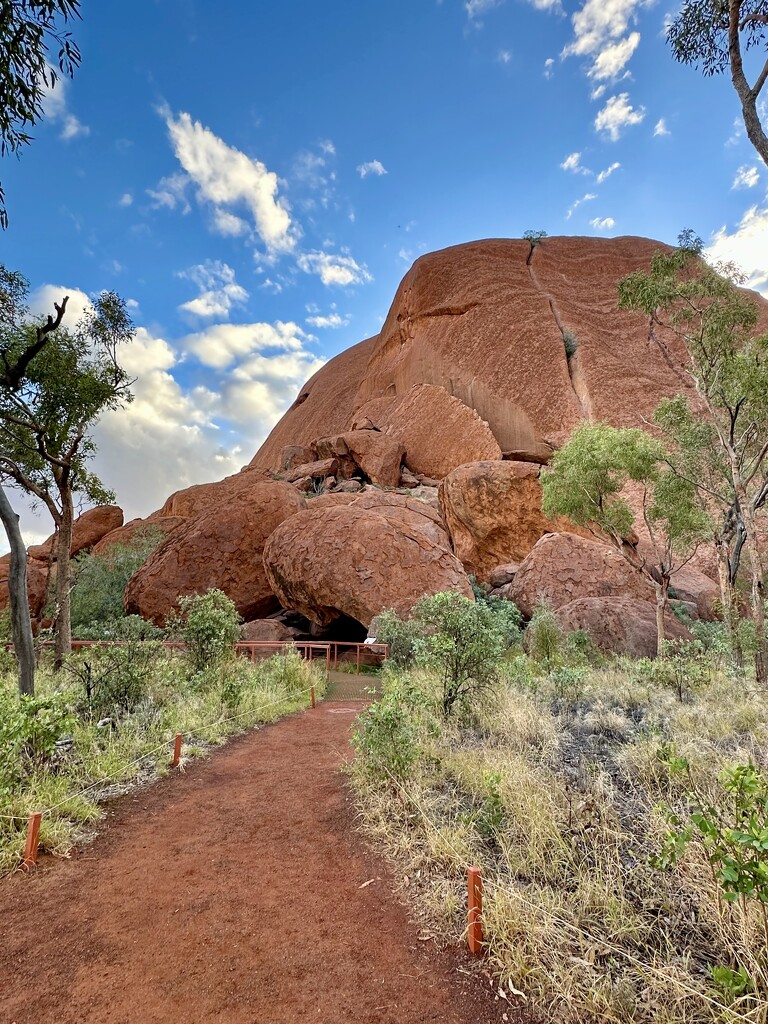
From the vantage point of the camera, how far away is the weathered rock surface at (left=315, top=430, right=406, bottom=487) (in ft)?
97.8

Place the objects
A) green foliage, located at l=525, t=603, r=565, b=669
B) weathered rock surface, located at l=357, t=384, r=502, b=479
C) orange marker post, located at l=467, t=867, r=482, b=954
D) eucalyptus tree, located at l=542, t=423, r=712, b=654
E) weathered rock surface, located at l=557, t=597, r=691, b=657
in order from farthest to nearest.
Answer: weathered rock surface, located at l=357, t=384, r=502, b=479 → eucalyptus tree, located at l=542, t=423, r=712, b=654 → weathered rock surface, located at l=557, t=597, r=691, b=657 → green foliage, located at l=525, t=603, r=565, b=669 → orange marker post, located at l=467, t=867, r=482, b=954

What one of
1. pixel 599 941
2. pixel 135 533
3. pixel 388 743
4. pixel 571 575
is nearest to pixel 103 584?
pixel 135 533

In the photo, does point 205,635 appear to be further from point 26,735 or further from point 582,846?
point 582,846

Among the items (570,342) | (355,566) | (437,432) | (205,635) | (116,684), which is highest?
(570,342)

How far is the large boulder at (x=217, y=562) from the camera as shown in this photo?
58.0 ft

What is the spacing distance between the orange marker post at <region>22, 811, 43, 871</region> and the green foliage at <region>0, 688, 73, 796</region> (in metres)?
0.52

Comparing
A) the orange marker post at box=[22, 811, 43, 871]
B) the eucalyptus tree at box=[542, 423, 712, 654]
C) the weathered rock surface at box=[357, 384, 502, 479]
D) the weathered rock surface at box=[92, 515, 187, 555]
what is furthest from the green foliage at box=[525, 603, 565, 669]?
the weathered rock surface at box=[92, 515, 187, 555]

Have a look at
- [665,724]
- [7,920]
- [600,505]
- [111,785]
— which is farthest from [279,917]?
[600,505]

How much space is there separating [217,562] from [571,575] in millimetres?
12882

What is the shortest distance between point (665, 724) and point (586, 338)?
99.5ft

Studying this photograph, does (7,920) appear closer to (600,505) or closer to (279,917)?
(279,917)

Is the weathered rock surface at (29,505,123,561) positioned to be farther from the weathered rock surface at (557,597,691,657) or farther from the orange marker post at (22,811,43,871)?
the orange marker post at (22,811,43,871)

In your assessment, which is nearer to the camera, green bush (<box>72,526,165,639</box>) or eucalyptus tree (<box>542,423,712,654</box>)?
eucalyptus tree (<box>542,423,712,654</box>)

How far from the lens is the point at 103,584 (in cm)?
2005
